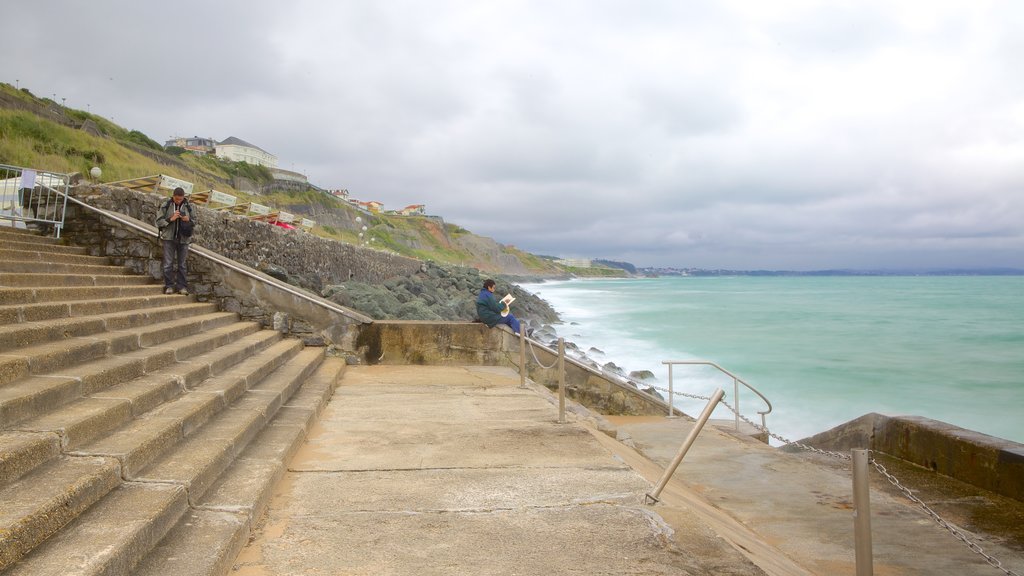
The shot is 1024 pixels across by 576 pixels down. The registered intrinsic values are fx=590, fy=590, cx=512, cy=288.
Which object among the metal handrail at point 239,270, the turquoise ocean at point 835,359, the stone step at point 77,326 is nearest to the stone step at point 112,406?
the stone step at point 77,326

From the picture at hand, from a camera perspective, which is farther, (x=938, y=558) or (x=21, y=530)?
(x=938, y=558)

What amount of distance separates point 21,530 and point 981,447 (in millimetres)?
6551

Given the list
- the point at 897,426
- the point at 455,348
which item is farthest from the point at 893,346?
the point at 455,348

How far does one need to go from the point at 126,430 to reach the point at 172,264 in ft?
15.6

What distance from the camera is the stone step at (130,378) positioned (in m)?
2.78

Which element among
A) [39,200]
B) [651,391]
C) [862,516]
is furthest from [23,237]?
[651,391]

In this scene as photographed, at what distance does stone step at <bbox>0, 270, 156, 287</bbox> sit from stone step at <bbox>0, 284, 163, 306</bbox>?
15 centimetres

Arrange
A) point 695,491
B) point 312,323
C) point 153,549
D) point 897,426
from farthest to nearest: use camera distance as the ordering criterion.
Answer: point 312,323, point 897,426, point 695,491, point 153,549

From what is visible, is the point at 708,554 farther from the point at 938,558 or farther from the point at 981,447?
the point at 981,447

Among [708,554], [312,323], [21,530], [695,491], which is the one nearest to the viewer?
[21,530]

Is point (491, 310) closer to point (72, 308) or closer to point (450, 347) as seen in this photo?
point (450, 347)

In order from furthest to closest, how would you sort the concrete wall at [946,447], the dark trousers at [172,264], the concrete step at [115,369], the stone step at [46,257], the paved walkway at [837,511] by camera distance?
the dark trousers at [172,264]
the stone step at [46,257]
the concrete wall at [946,447]
the paved walkway at [837,511]
the concrete step at [115,369]

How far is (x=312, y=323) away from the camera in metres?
7.75

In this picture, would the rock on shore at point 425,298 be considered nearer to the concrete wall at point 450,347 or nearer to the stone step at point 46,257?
the concrete wall at point 450,347
